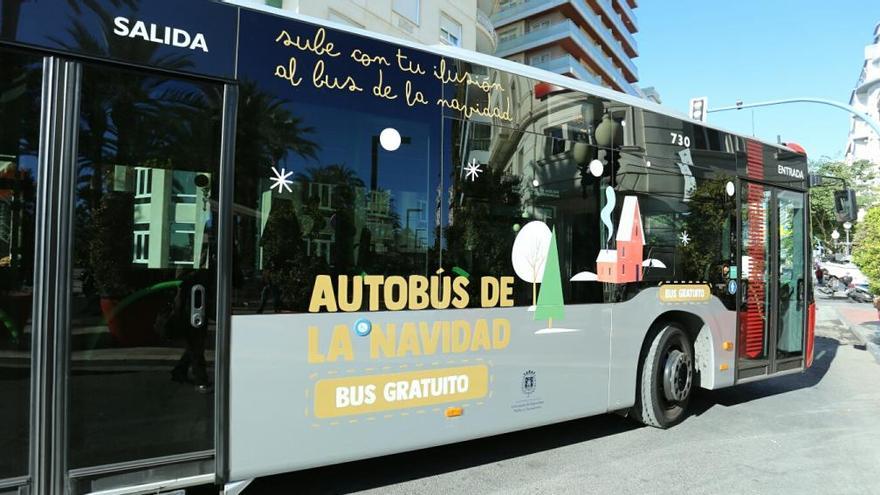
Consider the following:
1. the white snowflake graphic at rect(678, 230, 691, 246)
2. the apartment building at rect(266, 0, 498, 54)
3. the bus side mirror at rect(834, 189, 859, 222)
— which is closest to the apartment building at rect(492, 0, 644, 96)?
the apartment building at rect(266, 0, 498, 54)

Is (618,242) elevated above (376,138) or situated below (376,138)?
below

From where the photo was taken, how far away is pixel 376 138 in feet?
12.5

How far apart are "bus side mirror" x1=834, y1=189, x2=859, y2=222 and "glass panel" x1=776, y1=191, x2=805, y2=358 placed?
29.4 inches

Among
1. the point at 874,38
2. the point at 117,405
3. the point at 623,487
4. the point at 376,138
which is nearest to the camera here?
the point at 117,405

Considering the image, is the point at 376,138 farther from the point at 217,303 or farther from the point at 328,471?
the point at 328,471

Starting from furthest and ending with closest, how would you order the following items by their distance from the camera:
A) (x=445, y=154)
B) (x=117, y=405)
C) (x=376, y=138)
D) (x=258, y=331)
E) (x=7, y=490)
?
(x=445, y=154)
(x=376, y=138)
(x=258, y=331)
(x=117, y=405)
(x=7, y=490)

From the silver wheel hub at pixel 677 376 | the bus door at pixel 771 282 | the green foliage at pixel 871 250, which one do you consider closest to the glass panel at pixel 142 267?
the silver wheel hub at pixel 677 376

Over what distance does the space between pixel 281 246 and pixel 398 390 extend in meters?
1.23

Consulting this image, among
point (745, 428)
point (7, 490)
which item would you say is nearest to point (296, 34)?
point (7, 490)

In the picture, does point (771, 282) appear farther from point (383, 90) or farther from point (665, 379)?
point (383, 90)

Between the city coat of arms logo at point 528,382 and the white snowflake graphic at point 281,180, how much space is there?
2.24 metres

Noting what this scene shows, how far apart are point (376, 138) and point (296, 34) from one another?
0.77 m

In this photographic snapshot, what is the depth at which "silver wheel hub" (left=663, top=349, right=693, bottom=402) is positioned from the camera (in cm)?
576

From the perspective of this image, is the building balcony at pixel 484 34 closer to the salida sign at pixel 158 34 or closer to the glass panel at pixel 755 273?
the glass panel at pixel 755 273
